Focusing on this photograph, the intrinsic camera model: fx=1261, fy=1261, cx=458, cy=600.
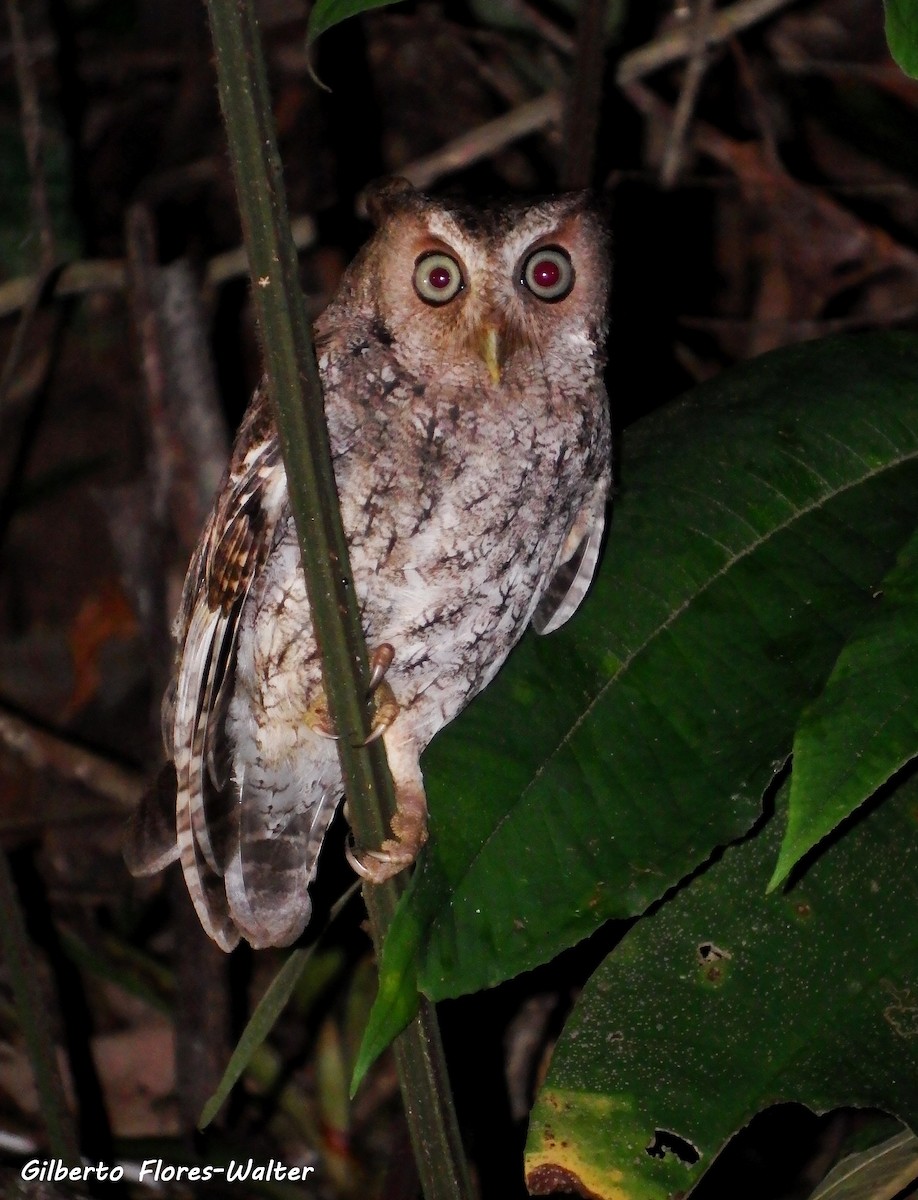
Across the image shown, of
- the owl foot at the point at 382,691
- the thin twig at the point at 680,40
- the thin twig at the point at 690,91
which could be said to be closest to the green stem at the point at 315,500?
the owl foot at the point at 382,691

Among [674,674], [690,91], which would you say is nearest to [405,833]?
[674,674]

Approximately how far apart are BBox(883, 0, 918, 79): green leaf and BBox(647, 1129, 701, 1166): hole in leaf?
0.92 metres

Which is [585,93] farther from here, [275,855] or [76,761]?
[76,761]

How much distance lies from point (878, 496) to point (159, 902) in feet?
8.37

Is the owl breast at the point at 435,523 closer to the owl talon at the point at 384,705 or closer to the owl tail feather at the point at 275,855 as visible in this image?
the owl talon at the point at 384,705

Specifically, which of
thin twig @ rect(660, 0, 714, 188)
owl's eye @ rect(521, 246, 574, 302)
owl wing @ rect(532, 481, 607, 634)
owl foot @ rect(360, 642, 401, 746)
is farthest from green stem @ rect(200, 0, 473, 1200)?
thin twig @ rect(660, 0, 714, 188)

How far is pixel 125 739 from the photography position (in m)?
3.78

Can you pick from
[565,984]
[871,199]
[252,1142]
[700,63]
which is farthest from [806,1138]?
[871,199]

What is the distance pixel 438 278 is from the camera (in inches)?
60.0

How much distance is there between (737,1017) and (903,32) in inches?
34.4

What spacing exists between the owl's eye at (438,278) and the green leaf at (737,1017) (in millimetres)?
721

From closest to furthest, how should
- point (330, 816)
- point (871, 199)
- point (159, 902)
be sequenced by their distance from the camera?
point (330, 816) < point (159, 902) < point (871, 199)

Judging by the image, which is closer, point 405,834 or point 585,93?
point 405,834

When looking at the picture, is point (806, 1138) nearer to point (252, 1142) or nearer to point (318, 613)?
point (252, 1142)
